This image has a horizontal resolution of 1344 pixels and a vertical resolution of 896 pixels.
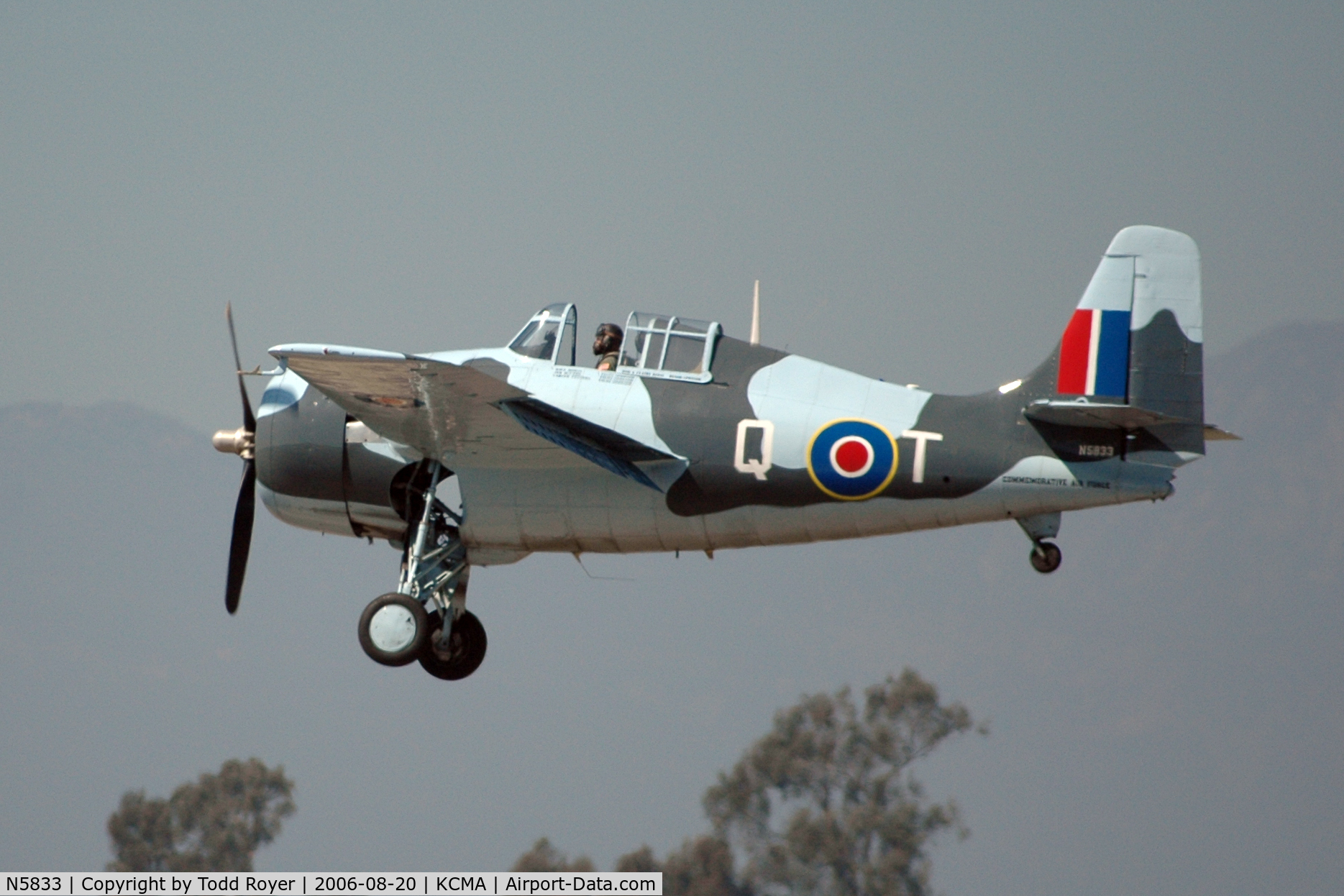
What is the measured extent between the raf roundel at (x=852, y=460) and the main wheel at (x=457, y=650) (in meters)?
3.66

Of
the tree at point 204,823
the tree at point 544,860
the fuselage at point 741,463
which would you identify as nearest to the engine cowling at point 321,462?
the fuselage at point 741,463

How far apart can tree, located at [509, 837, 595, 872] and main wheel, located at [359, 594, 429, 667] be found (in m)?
29.9

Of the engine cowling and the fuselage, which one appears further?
the engine cowling

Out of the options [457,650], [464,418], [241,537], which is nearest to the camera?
[464,418]

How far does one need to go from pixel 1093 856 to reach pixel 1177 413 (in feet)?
262

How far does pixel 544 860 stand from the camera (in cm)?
4541

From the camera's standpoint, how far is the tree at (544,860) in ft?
146

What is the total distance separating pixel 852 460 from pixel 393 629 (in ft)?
13.2

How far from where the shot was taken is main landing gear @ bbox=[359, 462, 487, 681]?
48.8 ft

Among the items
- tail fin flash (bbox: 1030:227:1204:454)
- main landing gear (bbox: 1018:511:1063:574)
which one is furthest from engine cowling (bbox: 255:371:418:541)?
tail fin flash (bbox: 1030:227:1204:454)

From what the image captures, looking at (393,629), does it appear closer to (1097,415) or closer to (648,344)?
(648,344)

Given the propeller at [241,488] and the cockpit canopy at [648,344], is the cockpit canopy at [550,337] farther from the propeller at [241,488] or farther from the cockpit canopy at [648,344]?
the propeller at [241,488]
